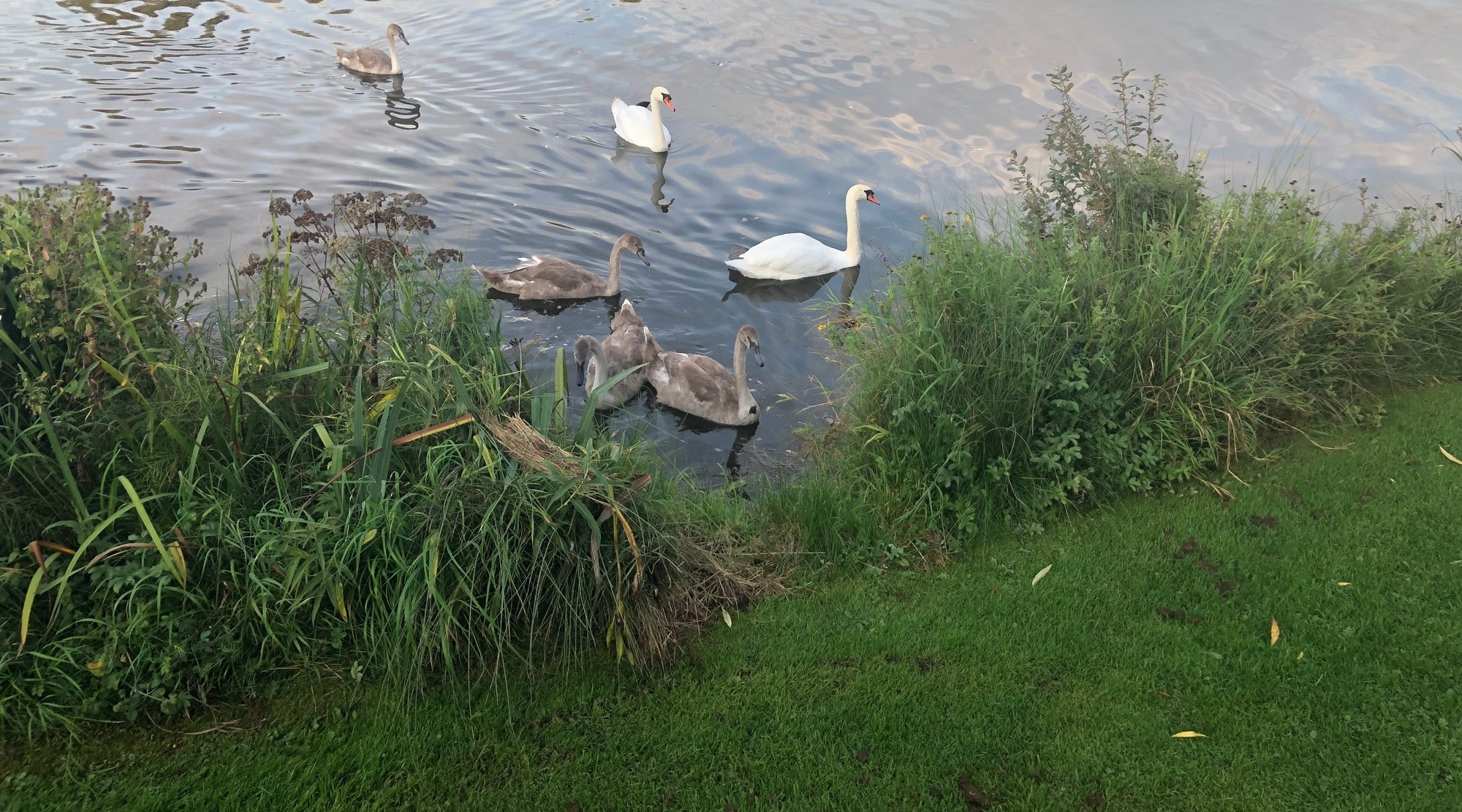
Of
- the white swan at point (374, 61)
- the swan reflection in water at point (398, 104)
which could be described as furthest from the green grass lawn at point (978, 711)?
the white swan at point (374, 61)

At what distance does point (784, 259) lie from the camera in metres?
9.36

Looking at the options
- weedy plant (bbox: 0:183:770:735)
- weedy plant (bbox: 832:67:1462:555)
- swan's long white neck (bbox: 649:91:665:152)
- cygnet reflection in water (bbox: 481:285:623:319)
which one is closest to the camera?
weedy plant (bbox: 0:183:770:735)

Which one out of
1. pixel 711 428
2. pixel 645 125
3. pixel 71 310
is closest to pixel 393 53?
pixel 645 125

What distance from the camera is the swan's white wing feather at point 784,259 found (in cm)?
936

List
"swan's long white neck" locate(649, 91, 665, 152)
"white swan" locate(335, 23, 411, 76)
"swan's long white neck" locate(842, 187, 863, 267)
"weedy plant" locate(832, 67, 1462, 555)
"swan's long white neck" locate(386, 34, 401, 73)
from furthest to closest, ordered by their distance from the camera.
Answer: "swan's long white neck" locate(386, 34, 401, 73) → "white swan" locate(335, 23, 411, 76) → "swan's long white neck" locate(649, 91, 665, 152) → "swan's long white neck" locate(842, 187, 863, 267) → "weedy plant" locate(832, 67, 1462, 555)

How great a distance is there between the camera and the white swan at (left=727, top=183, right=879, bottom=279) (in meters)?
9.38

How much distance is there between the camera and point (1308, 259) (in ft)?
19.5

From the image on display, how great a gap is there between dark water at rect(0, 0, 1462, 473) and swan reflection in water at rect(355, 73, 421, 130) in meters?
0.05

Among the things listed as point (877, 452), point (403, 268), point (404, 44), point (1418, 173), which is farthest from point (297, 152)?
point (1418, 173)

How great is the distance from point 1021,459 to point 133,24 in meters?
16.0

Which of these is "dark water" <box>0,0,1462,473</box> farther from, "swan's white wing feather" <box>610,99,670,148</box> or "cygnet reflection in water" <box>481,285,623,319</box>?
"swan's white wing feather" <box>610,99,670,148</box>

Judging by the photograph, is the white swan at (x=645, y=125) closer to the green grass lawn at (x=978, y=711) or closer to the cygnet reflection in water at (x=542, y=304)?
the cygnet reflection in water at (x=542, y=304)

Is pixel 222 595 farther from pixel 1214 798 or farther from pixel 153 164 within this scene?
pixel 153 164

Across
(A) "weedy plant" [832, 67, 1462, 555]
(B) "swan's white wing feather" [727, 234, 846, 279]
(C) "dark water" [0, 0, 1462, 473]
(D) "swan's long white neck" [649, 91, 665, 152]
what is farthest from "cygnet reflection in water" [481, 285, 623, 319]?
(D) "swan's long white neck" [649, 91, 665, 152]
